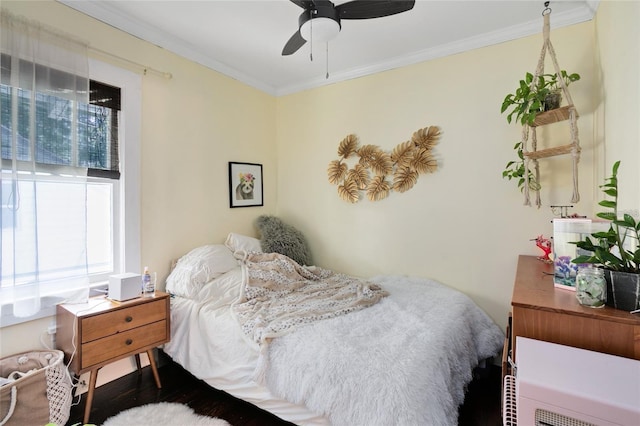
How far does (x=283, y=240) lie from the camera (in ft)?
9.98

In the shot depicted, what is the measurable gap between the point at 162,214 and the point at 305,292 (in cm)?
135

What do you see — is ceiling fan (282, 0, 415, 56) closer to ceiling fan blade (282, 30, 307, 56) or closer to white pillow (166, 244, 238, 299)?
ceiling fan blade (282, 30, 307, 56)

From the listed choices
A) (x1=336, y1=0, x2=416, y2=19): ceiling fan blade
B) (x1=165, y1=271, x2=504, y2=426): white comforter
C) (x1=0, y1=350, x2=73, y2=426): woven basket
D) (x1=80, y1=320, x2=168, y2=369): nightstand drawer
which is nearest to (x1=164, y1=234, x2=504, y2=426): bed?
(x1=165, y1=271, x2=504, y2=426): white comforter

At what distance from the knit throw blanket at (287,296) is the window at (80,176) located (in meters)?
0.96

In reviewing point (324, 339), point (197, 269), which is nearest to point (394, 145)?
point (324, 339)

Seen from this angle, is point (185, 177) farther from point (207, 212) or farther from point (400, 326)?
point (400, 326)

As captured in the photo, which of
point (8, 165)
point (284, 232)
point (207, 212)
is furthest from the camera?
point (284, 232)

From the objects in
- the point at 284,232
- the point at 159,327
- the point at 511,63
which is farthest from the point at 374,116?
the point at 159,327

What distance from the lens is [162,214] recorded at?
250 centimetres

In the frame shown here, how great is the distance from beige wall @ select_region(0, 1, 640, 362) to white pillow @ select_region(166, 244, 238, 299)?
225mm

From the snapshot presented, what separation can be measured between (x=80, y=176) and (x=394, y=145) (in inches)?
97.7

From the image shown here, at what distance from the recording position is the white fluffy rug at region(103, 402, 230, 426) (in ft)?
5.82

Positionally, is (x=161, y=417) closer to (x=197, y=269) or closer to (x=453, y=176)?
(x=197, y=269)

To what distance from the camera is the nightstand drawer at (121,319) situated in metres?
1.74
